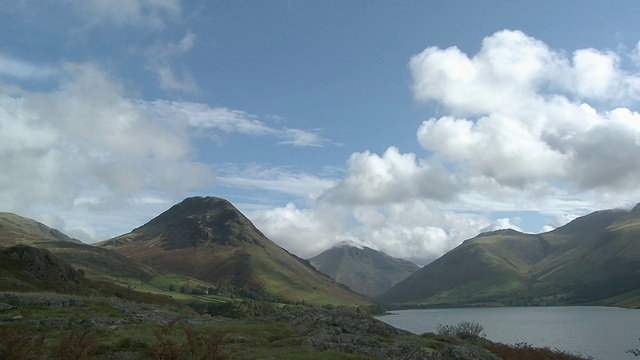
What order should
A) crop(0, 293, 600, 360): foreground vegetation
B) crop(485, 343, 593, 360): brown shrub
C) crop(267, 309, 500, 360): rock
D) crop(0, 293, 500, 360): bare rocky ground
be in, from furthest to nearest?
crop(485, 343, 593, 360): brown shrub, crop(0, 293, 500, 360): bare rocky ground, crop(267, 309, 500, 360): rock, crop(0, 293, 600, 360): foreground vegetation

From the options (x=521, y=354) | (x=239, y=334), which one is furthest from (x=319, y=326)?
(x=521, y=354)

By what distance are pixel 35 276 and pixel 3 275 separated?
7.23 m

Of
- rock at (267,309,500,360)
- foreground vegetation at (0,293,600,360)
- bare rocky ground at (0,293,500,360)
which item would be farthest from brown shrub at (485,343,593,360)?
rock at (267,309,500,360)

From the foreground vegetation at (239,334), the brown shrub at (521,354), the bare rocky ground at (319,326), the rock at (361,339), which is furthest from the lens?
the brown shrub at (521,354)

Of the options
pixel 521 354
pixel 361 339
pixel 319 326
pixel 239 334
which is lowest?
pixel 521 354

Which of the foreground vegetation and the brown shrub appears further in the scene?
the brown shrub

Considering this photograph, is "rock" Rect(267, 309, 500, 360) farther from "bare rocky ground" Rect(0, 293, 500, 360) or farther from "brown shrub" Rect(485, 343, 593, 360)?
"brown shrub" Rect(485, 343, 593, 360)

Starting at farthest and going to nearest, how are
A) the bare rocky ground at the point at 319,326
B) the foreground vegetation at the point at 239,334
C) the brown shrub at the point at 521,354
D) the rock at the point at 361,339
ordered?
the brown shrub at the point at 521,354 < the bare rocky ground at the point at 319,326 < the rock at the point at 361,339 < the foreground vegetation at the point at 239,334

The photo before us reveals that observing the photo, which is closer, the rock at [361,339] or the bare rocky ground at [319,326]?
the rock at [361,339]

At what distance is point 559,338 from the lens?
125 meters

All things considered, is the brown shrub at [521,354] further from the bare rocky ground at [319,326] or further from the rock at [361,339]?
the rock at [361,339]

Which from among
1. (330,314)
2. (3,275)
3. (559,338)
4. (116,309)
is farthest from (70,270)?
(559,338)

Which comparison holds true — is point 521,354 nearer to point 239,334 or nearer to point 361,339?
point 361,339

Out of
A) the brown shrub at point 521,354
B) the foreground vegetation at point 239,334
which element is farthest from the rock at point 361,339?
the brown shrub at point 521,354
